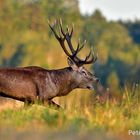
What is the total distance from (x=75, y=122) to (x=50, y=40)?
67.6 m

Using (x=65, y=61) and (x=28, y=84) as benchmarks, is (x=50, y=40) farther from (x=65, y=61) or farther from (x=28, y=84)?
(x=28, y=84)

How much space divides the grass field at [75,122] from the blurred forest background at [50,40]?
52.4 m

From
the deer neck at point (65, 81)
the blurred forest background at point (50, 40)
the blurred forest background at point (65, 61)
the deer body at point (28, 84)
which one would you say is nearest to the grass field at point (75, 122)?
the blurred forest background at point (65, 61)

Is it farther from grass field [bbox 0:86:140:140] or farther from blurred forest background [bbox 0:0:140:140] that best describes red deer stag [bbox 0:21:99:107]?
grass field [bbox 0:86:140:140]

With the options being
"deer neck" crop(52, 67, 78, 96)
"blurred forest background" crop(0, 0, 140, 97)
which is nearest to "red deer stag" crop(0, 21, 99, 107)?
"deer neck" crop(52, 67, 78, 96)

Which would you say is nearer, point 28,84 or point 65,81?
point 28,84

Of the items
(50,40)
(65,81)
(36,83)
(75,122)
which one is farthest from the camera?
(50,40)

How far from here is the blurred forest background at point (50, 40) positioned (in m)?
75.4

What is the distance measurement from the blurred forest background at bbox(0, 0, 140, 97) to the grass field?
5243 cm

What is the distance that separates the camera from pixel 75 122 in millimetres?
11023

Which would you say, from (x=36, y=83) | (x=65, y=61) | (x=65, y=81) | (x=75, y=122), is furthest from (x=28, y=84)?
(x=65, y=61)

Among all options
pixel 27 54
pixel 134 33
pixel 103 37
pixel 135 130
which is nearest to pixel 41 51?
pixel 27 54

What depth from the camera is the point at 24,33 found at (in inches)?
3236

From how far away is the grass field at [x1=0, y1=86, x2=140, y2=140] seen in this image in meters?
9.86
